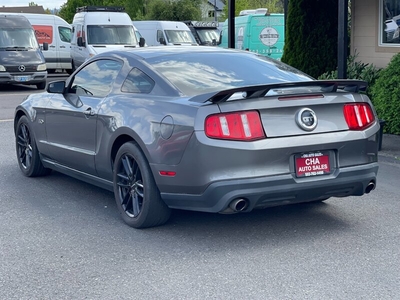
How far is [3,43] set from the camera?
2233cm

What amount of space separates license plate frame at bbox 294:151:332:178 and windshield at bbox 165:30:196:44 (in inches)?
911

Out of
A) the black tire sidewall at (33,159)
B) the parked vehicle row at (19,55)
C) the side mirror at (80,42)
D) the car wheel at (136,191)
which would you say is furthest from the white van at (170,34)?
the car wheel at (136,191)

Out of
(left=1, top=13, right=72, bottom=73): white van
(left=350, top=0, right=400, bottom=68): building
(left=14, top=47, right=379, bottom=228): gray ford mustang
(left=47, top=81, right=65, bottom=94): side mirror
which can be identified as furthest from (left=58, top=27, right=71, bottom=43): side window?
(left=14, top=47, right=379, bottom=228): gray ford mustang

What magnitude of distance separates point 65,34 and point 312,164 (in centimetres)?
2477

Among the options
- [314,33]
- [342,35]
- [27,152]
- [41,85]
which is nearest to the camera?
[27,152]

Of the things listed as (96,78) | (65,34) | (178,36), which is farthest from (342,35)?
(65,34)

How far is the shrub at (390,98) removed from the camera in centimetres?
1045

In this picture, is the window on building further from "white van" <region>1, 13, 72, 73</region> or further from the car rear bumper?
"white van" <region>1, 13, 72, 73</region>

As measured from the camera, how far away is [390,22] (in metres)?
13.9

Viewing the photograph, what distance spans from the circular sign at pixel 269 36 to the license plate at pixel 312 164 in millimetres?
19187

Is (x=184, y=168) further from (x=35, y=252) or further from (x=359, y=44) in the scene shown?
(x=359, y=44)

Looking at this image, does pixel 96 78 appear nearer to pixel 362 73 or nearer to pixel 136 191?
pixel 136 191

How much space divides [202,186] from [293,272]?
3.19 ft

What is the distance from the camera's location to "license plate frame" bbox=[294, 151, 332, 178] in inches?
219
